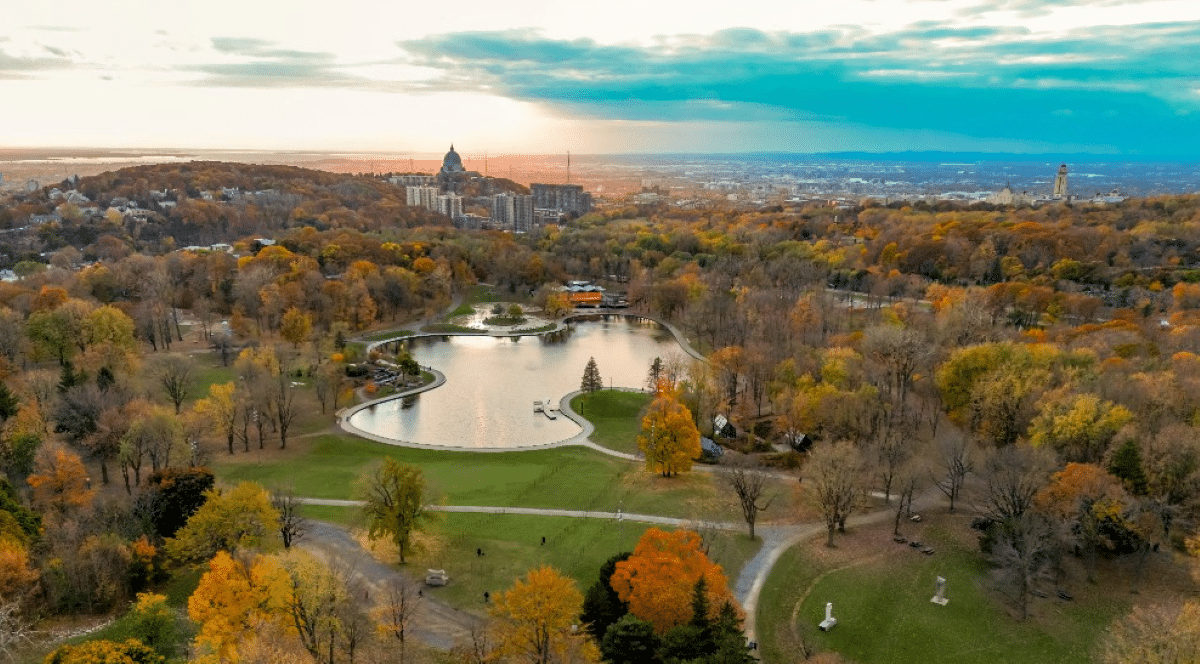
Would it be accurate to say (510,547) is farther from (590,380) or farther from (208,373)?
(208,373)

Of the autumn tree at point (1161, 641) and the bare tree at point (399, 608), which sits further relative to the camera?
the bare tree at point (399, 608)

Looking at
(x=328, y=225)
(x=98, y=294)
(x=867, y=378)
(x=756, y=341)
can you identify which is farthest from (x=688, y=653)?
(x=328, y=225)

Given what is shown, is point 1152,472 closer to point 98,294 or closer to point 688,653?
point 688,653

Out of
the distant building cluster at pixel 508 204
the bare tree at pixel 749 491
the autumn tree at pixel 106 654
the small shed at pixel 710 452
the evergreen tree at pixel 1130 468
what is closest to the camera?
the autumn tree at pixel 106 654

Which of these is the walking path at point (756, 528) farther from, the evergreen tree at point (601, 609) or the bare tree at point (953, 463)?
the evergreen tree at point (601, 609)

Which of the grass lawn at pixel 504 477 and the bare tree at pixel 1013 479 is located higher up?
the bare tree at pixel 1013 479

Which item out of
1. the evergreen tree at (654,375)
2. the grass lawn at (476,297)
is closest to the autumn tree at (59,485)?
the evergreen tree at (654,375)
